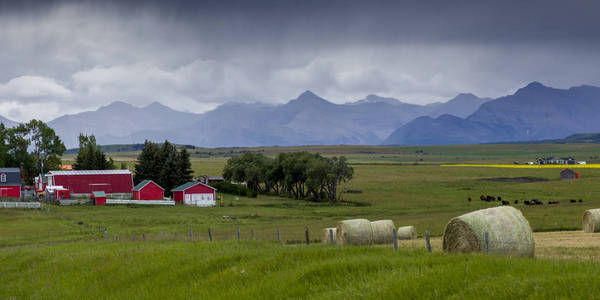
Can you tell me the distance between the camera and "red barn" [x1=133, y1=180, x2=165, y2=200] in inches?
3531

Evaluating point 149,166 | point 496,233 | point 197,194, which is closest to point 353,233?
point 496,233

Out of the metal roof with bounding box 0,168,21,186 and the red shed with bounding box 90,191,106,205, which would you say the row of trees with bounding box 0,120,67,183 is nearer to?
the metal roof with bounding box 0,168,21,186

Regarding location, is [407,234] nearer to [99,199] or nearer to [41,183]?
[99,199]

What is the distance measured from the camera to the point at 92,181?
94312 millimetres

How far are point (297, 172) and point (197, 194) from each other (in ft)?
62.0

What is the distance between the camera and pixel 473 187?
331 feet

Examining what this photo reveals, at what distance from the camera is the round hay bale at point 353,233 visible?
30859 millimetres

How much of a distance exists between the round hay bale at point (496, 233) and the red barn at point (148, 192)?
7576cm

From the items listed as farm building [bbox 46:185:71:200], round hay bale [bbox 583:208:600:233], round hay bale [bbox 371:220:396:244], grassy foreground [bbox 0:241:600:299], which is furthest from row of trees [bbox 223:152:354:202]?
grassy foreground [bbox 0:241:600:299]

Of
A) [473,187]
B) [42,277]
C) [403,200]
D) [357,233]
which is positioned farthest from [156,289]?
[473,187]

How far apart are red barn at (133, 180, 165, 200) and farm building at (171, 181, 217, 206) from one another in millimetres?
3764

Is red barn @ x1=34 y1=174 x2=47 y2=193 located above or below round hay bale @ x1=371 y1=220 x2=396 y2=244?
above

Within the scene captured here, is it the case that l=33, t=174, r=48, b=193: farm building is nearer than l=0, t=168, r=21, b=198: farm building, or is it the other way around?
l=0, t=168, r=21, b=198: farm building

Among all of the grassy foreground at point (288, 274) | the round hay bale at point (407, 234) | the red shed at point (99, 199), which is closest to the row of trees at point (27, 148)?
the red shed at point (99, 199)
